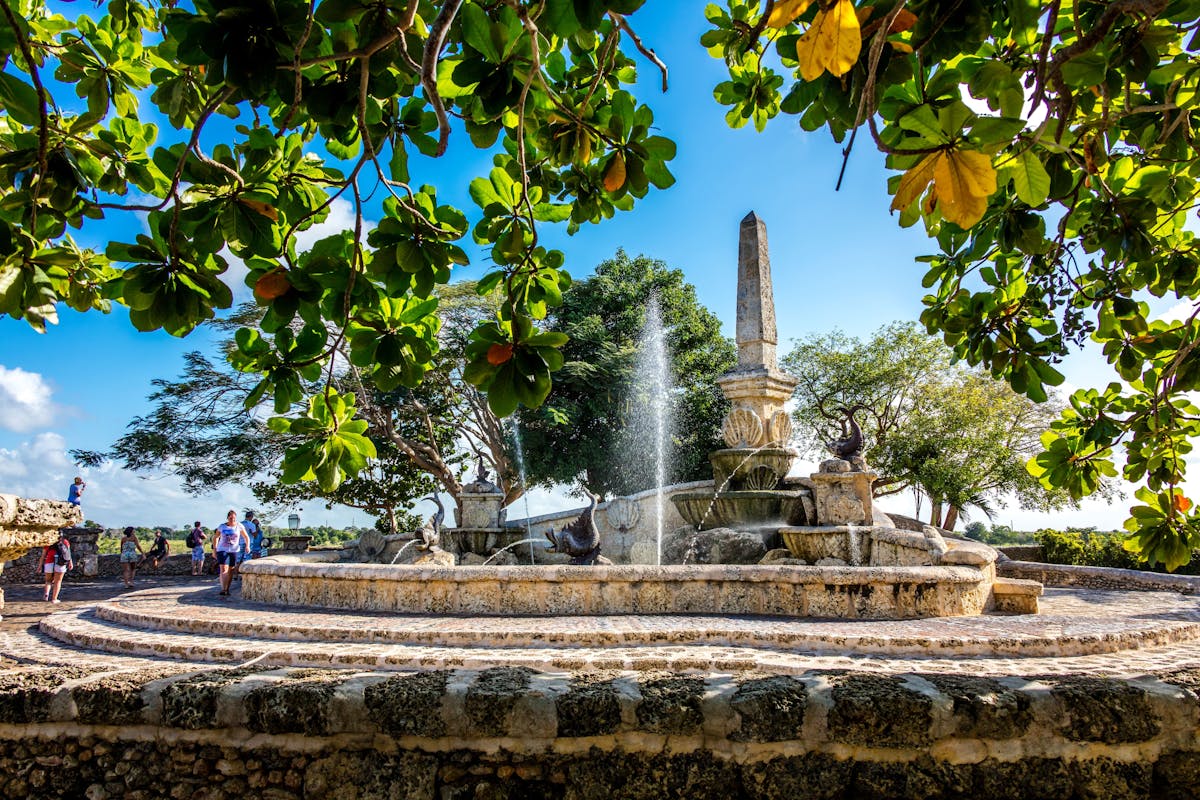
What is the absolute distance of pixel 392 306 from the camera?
2.69m

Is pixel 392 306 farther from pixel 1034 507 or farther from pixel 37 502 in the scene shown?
pixel 1034 507

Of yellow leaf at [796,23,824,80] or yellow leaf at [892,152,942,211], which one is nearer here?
yellow leaf at [796,23,824,80]

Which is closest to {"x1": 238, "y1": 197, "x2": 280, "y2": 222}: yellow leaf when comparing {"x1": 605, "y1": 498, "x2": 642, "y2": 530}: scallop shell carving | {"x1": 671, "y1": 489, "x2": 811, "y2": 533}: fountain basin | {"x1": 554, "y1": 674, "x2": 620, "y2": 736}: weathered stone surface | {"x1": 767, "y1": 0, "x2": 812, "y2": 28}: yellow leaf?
{"x1": 767, "y1": 0, "x2": 812, "y2": 28}: yellow leaf

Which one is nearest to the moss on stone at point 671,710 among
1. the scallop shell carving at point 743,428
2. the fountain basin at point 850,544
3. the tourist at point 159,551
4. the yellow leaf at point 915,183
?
the yellow leaf at point 915,183

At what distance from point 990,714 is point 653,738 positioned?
1151mm

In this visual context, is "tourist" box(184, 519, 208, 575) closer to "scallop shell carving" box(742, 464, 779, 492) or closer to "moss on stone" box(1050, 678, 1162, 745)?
"scallop shell carving" box(742, 464, 779, 492)

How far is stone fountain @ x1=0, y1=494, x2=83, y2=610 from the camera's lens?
13.4 ft

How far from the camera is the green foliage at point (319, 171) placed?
1.84 metres

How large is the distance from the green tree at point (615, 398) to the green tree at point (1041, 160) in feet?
54.0

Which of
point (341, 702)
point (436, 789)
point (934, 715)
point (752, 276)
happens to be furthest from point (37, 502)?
point (752, 276)

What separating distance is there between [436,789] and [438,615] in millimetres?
5313

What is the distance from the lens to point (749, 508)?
36.0 ft

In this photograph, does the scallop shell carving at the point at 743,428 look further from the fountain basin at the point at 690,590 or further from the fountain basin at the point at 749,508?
the fountain basin at the point at 690,590

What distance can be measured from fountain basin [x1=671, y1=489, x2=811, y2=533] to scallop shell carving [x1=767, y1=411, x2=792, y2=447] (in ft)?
3.49
